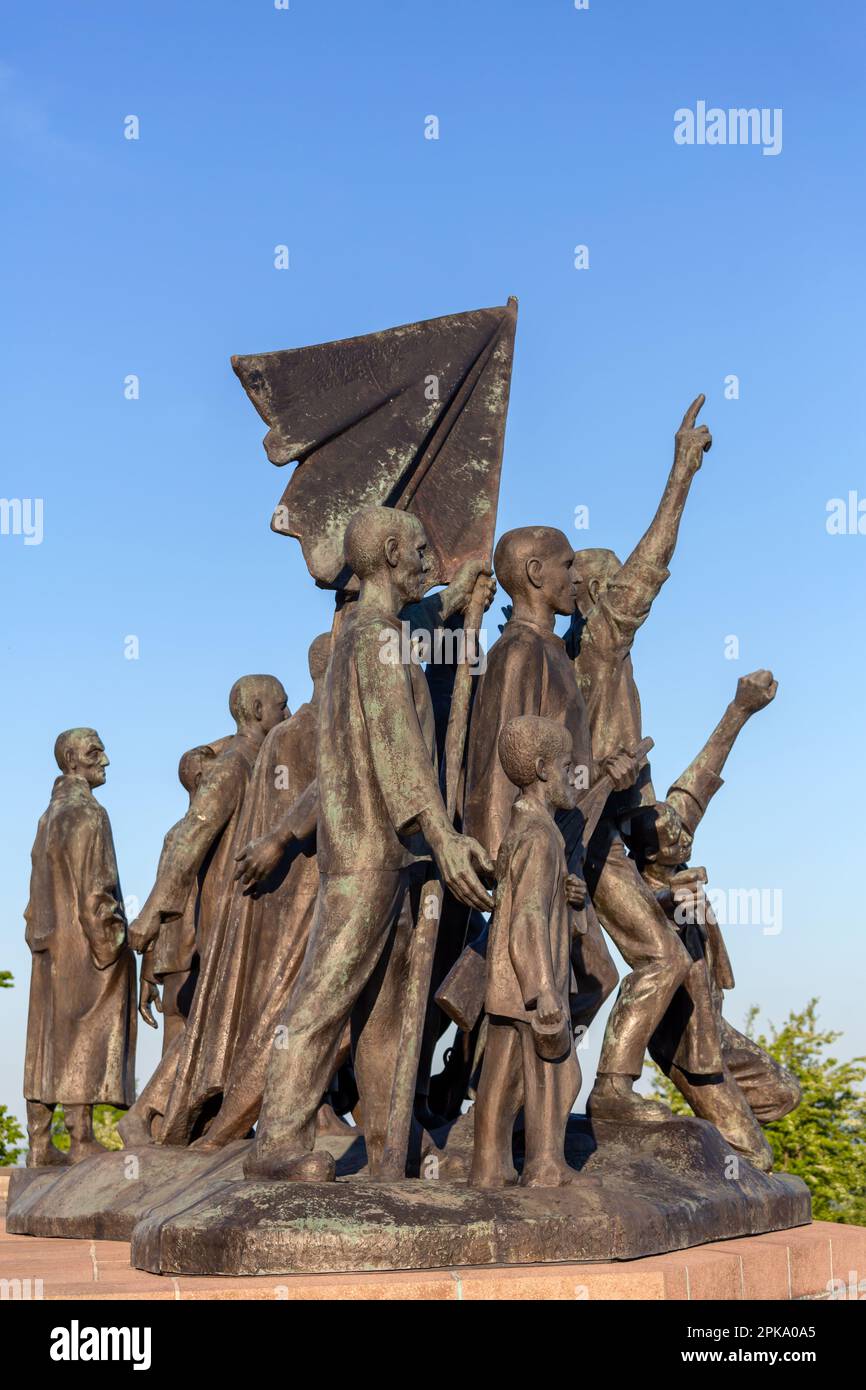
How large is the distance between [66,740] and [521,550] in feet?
13.0

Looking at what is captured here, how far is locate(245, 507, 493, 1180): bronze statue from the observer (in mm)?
6562

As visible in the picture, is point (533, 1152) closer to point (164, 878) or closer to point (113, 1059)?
point (164, 878)

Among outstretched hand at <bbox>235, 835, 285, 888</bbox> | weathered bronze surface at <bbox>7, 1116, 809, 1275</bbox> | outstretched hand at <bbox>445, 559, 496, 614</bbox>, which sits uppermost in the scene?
outstretched hand at <bbox>445, 559, 496, 614</bbox>

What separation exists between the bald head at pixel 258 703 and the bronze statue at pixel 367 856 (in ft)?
7.89

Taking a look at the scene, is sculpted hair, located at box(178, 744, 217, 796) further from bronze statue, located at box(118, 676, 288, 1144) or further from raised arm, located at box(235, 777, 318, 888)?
raised arm, located at box(235, 777, 318, 888)

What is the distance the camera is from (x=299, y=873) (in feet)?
26.9

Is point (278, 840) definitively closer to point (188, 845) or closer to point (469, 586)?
point (469, 586)

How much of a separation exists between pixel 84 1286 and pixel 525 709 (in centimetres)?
296

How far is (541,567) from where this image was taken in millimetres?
8000

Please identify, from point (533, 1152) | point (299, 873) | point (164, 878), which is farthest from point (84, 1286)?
point (164, 878)

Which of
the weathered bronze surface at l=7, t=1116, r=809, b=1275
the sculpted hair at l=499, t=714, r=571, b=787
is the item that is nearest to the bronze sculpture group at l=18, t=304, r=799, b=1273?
the sculpted hair at l=499, t=714, r=571, b=787

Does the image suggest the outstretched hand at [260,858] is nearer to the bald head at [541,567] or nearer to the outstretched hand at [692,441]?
the bald head at [541,567]

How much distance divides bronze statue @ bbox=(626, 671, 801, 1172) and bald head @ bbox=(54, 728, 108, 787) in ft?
11.9

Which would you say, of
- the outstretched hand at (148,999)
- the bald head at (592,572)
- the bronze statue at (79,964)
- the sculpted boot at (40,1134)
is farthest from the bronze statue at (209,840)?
the sculpted boot at (40,1134)
